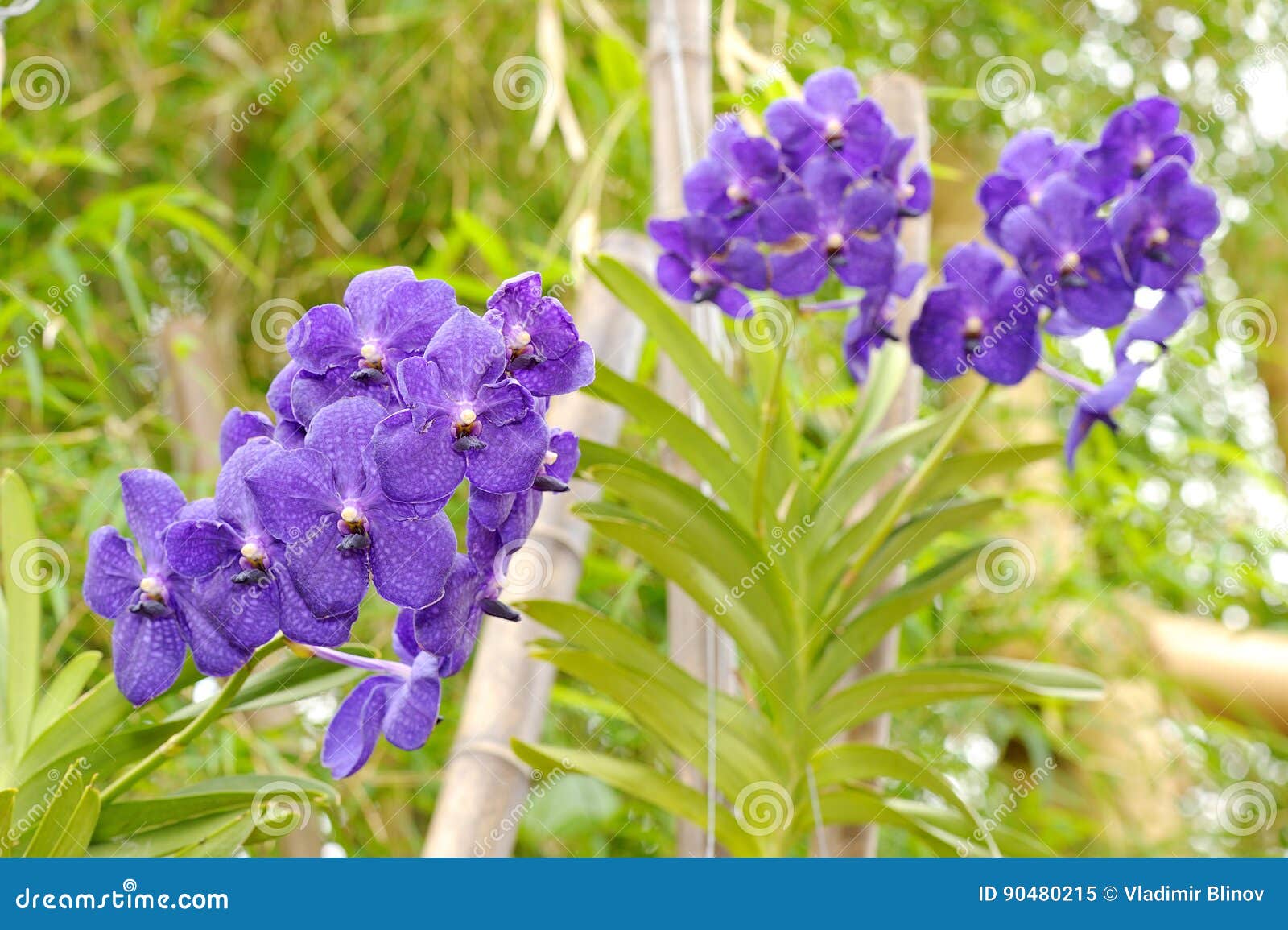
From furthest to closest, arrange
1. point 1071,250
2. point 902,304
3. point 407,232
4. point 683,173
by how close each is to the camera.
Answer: point 407,232
point 683,173
point 902,304
point 1071,250

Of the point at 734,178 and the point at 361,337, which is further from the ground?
the point at 734,178

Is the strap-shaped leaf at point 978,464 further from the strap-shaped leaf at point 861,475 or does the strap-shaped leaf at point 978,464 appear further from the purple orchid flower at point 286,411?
the purple orchid flower at point 286,411

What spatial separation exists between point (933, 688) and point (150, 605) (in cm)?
59

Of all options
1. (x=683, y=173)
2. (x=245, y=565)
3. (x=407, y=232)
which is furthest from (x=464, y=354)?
(x=407, y=232)

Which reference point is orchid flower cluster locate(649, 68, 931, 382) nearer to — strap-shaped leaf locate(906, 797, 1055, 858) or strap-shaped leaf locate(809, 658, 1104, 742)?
strap-shaped leaf locate(809, 658, 1104, 742)

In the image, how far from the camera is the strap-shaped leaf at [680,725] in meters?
0.86

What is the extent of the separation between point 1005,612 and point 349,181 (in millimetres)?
1357

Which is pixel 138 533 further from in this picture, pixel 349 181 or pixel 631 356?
pixel 349 181

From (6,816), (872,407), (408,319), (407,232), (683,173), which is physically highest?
(407,232)

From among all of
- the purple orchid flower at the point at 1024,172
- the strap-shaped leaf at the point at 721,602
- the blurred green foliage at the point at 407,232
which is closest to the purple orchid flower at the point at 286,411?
the strap-shaped leaf at the point at 721,602

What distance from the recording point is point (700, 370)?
3.11 ft

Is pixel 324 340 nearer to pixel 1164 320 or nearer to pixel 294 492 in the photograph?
pixel 294 492

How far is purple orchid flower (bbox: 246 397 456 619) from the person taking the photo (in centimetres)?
49

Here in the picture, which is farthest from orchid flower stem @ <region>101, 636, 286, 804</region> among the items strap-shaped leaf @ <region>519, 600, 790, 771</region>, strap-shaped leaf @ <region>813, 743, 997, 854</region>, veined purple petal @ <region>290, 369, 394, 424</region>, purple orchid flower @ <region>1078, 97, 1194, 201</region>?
purple orchid flower @ <region>1078, 97, 1194, 201</region>
